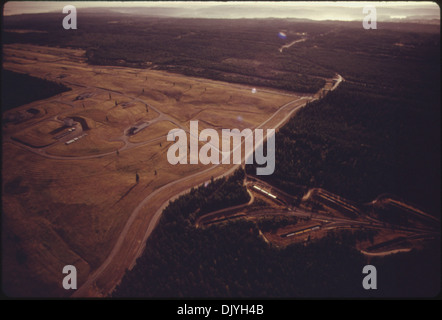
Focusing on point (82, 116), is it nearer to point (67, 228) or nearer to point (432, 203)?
point (67, 228)

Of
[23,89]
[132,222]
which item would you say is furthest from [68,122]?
[132,222]

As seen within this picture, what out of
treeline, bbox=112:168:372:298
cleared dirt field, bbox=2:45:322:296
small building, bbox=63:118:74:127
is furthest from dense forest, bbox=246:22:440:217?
small building, bbox=63:118:74:127

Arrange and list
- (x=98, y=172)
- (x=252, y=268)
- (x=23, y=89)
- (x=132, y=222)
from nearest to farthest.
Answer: (x=252, y=268), (x=132, y=222), (x=98, y=172), (x=23, y=89)

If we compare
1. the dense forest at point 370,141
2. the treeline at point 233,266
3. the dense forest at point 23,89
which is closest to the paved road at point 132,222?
the treeline at point 233,266

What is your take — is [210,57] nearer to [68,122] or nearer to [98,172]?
[68,122]

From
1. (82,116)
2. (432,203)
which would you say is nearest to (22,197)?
(82,116)

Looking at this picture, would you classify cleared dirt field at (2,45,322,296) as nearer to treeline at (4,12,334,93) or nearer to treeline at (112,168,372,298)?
treeline at (112,168,372,298)
